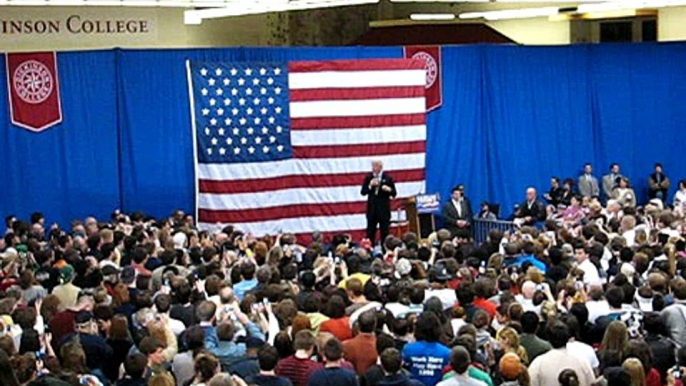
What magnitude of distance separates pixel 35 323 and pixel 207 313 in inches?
57.4

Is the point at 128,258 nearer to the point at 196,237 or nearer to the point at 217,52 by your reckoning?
the point at 196,237

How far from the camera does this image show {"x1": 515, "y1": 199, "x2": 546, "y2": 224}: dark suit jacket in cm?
2070

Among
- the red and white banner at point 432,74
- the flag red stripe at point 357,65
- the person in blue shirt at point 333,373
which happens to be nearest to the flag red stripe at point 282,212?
the red and white banner at point 432,74

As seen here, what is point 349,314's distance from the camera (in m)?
10.1

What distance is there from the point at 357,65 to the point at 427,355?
12793 millimetres

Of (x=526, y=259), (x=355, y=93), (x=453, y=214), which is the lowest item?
(x=453, y=214)

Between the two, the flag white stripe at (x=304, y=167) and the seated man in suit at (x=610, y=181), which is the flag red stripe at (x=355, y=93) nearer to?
the flag white stripe at (x=304, y=167)

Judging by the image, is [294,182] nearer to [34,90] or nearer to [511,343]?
[34,90]

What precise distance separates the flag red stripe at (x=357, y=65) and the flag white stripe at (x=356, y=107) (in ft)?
1.73

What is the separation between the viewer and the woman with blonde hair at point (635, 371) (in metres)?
7.86

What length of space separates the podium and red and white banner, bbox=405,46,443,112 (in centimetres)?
204

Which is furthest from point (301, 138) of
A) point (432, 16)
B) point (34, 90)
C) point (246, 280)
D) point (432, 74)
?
point (246, 280)

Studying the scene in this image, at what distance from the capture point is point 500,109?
23016 millimetres

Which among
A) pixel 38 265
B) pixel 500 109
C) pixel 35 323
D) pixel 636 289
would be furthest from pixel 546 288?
pixel 500 109
